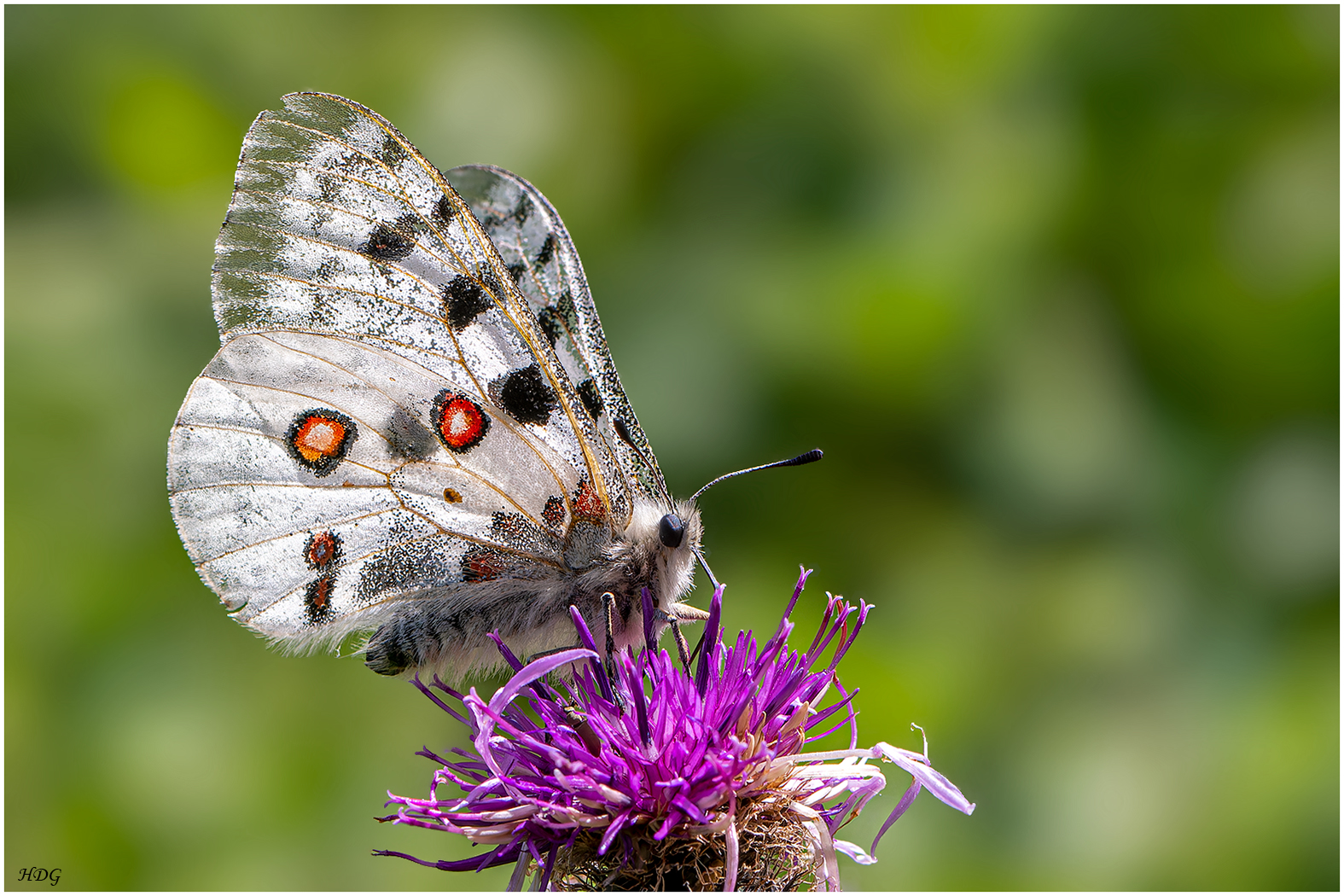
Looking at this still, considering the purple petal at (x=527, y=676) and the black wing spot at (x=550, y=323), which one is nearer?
the purple petal at (x=527, y=676)

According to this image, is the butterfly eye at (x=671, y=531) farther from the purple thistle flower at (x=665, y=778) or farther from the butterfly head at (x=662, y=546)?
the purple thistle flower at (x=665, y=778)

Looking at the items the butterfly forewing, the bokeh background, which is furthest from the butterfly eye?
the bokeh background

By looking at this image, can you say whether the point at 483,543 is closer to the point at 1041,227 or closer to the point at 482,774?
the point at 482,774

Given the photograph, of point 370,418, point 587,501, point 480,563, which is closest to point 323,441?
point 370,418

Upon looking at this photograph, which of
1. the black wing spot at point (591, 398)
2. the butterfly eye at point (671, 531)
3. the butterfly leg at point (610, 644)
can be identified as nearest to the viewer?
the butterfly leg at point (610, 644)

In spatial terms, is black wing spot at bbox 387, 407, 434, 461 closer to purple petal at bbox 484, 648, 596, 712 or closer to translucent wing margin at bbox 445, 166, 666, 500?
translucent wing margin at bbox 445, 166, 666, 500

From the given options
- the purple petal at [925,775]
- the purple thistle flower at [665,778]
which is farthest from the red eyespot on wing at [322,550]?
the purple petal at [925,775]

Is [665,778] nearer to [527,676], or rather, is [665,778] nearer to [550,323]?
[527,676]
